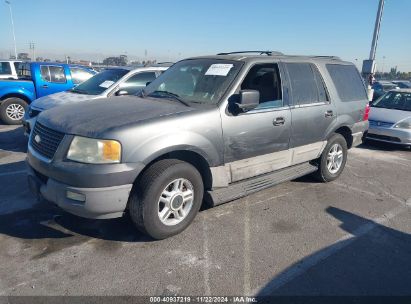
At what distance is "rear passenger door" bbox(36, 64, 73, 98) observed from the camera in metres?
9.60

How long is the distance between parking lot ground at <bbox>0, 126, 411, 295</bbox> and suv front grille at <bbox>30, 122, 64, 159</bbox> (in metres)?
0.90

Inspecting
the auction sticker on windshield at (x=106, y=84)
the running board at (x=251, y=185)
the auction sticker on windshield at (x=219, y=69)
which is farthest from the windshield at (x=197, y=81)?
the auction sticker on windshield at (x=106, y=84)

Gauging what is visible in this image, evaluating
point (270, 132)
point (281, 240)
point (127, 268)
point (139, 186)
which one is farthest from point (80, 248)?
point (270, 132)

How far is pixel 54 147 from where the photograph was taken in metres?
3.31

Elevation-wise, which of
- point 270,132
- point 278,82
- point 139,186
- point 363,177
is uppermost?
point 278,82

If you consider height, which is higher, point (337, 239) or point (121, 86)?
point (121, 86)

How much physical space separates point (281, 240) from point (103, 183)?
1.99 m

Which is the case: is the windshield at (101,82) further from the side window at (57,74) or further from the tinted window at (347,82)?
the tinted window at (347,82)

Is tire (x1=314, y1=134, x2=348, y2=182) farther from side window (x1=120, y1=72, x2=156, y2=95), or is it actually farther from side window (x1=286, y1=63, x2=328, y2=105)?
side window (x1=120, y1=72, x2=156, y2=95)

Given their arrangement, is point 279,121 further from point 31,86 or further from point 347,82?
point 31,86

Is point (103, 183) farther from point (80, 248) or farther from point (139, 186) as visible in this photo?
point (80, 248)

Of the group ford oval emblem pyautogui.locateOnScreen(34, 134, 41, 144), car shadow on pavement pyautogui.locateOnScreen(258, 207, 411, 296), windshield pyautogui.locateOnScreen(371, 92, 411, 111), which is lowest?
car shadow on pavement pyautogui.locateOnScreen(258, 207, 411, 296)

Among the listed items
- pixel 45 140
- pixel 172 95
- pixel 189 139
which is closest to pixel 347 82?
pixel 172 95

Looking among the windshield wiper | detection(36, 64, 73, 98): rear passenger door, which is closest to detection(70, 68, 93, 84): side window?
detection(36, 64, 73, 98): rear passenger door
